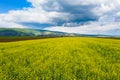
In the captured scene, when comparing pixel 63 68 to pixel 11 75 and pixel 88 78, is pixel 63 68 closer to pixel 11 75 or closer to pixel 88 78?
pixel 88 78

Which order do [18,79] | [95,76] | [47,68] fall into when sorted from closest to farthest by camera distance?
[18,79]
[95,76]
[47,68]

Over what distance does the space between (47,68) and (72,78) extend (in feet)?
9.96

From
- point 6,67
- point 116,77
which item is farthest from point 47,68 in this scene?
point 116,77

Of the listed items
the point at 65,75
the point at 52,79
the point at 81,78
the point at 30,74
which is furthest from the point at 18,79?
the point at 81,78

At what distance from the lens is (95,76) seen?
15.1 metres

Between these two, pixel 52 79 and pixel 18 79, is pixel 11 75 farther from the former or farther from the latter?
pixel 52 79

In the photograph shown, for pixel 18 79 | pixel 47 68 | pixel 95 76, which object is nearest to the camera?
pixel 18 79

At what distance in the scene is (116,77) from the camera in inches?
583

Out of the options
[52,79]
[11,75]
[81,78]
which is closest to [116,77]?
[81,78]

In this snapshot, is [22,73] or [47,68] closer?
[22,73]

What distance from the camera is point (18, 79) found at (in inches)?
557

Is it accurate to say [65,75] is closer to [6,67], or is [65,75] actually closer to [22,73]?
[22,73]

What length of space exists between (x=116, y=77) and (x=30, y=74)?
6446 mm

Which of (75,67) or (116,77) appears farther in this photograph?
(75,67)
